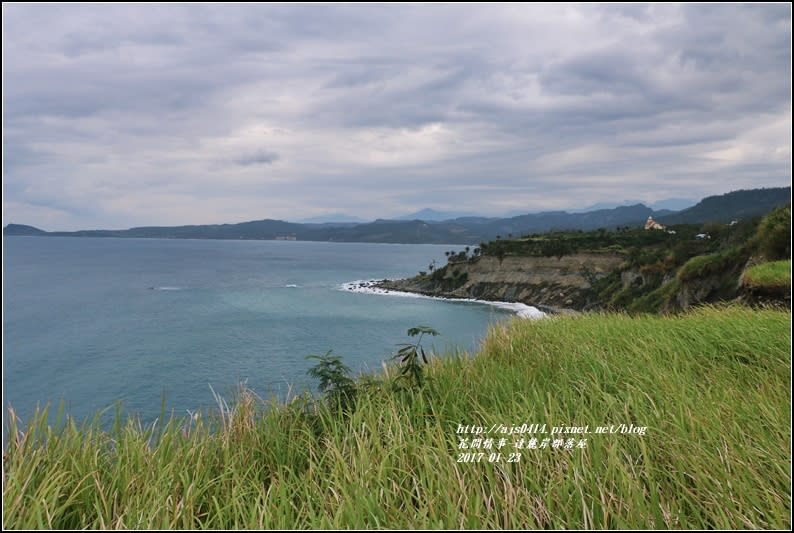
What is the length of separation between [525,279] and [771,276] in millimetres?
62952

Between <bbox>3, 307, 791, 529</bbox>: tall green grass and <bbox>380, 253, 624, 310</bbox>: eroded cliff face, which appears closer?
<bbox>3, 307, 791, 529</bbox>: tall green grass

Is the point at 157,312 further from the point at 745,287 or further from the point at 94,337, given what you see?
the point at 745,287

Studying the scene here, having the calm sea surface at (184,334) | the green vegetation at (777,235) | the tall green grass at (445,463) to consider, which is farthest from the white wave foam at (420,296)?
the tall green grass at (445,463)

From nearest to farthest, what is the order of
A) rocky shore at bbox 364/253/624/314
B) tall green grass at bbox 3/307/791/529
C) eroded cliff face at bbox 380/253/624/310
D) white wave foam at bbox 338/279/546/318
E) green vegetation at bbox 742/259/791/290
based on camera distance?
1. tall green grass at bbox 3/307/791/529
2. green vegetation at bbox 742/259/791/290
3. white wave foam at bbox 338/279/546/318
4. rocky shore at bbox 364/253/624/314
5. eroded cliff face at bbox 380/253/624/310

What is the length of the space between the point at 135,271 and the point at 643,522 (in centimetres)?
13460

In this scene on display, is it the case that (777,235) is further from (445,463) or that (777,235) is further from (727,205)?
(727,205)

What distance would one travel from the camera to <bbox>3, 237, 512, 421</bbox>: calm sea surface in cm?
3000

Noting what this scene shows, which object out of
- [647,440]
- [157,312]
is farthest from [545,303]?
[647,440]

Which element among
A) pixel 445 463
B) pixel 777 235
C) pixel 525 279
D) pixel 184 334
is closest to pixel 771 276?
pixel 777 235

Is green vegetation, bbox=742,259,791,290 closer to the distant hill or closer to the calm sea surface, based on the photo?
the calm sea surface

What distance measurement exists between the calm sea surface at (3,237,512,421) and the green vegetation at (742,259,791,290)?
774cm

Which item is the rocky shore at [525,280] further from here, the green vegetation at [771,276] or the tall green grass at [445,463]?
the tall green grass at [445,463]

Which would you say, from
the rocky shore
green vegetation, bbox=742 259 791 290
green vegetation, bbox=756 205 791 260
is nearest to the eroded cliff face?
the rocky shore

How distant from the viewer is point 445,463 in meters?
4.07
